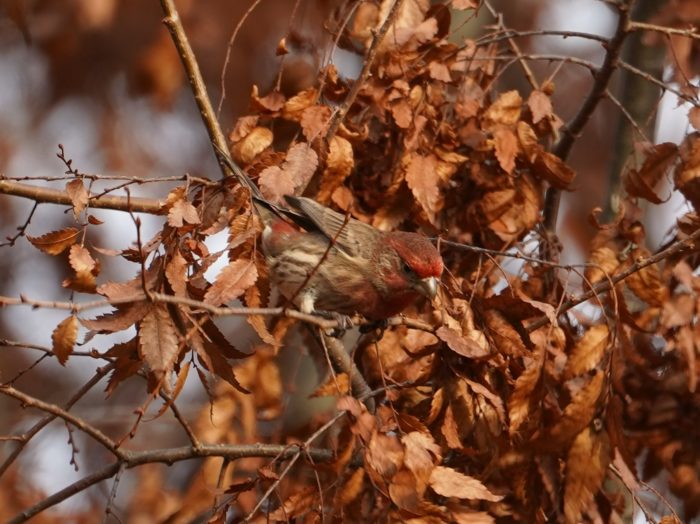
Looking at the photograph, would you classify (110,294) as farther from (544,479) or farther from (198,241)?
(544,479)

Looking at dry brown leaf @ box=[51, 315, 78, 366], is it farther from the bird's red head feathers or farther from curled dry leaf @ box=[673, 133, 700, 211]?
curled dry leaf @ box=[673, 133, 700, 211]

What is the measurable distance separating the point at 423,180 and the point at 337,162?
409 millimetres

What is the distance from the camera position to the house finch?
4.83 meters

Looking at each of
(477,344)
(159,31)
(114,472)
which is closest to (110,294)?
(114,472)

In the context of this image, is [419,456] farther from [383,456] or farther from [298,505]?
[298,505]

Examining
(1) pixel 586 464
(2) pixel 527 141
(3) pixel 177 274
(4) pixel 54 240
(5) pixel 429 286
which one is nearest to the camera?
(3) pixel 177 274

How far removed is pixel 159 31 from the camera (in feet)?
29.3

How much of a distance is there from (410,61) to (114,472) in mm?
2312

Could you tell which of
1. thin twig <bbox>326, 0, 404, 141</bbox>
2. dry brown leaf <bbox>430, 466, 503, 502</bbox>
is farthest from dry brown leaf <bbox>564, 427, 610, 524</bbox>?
thin twig <bbox>326, 0, 404, 141</bbox>

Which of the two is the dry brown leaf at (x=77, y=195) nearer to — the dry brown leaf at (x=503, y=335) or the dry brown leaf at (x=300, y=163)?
the dry brown leaf at (x=300, y=163)

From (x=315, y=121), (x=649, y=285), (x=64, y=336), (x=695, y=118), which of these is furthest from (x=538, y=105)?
(x=64, y=336)

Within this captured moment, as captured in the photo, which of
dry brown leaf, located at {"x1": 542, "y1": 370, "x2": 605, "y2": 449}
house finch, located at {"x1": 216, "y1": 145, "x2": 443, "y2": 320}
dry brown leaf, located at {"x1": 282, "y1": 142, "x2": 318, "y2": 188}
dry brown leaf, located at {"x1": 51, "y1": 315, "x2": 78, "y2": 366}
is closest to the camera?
dry brown leaf, located at {"x1": 51, "y1": 315, "x2": 78, "y2": 366}

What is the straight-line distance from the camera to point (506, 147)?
5.06m

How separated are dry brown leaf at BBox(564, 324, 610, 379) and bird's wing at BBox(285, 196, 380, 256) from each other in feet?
4.00
